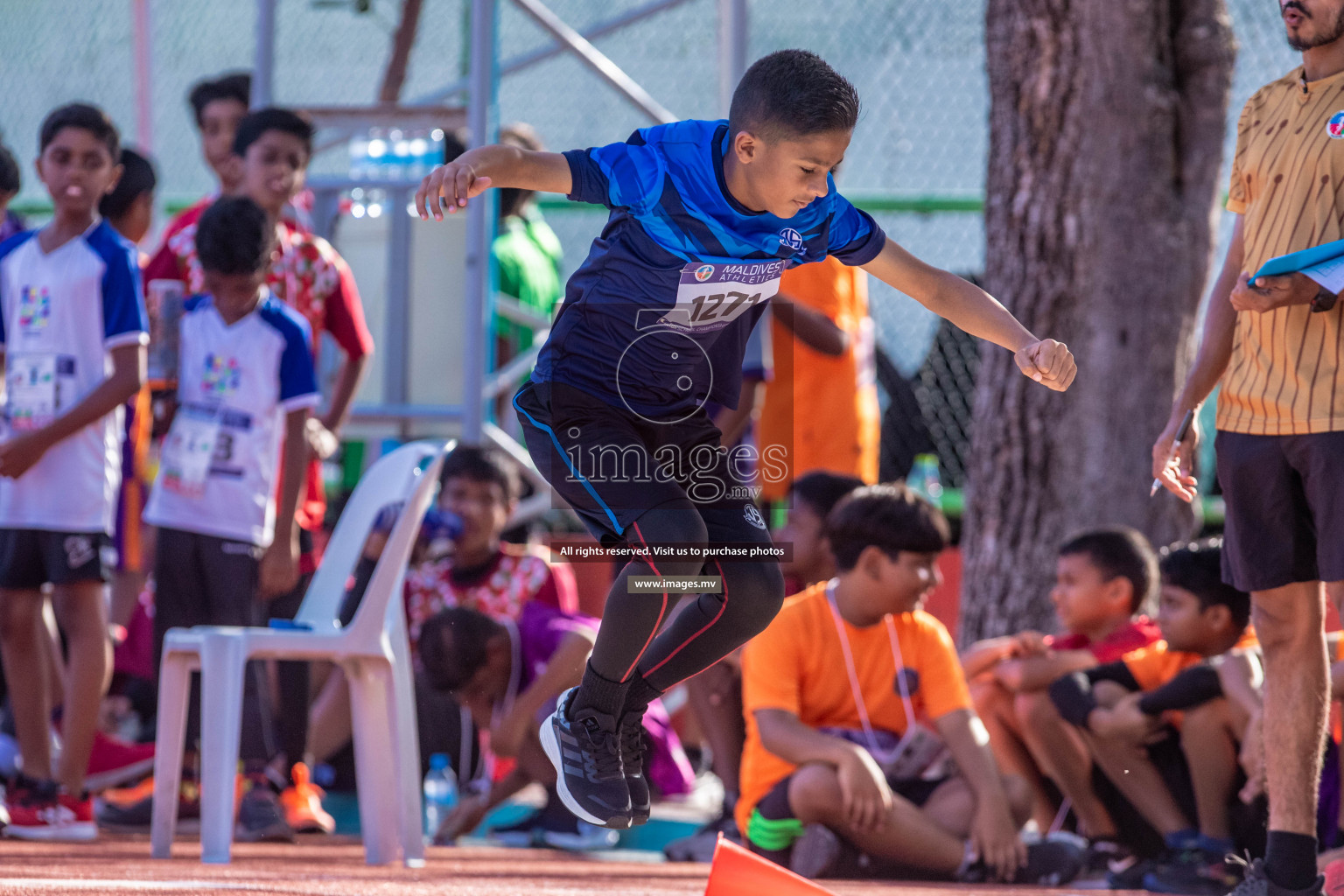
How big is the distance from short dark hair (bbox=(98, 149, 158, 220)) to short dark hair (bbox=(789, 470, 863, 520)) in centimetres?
284

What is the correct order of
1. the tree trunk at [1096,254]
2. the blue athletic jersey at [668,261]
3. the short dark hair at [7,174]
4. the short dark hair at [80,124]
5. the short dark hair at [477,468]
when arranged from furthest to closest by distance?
the tree trunk at [1096,254]
the short dark hair at [7,174]
the short dark hair at [477,468]
the short dark hair at [80,124]
the blue athletic jersey at [668,261]

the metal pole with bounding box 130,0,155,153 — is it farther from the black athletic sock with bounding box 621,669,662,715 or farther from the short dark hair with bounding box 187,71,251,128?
the black athletic sock with bounding box 621,669,662,715

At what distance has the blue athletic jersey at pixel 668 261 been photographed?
2.94 m

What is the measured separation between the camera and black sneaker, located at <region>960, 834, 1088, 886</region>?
416 cm

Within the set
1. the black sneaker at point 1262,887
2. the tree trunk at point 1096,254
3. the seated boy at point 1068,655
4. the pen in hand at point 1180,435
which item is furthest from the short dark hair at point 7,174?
the black sneaker at point 1262,887

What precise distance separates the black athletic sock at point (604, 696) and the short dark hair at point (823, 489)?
198cm

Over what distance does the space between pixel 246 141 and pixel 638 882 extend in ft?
9.79

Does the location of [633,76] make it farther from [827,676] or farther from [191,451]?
[827,676]

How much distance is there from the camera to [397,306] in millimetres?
6051

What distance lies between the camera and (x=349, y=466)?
7074 mm

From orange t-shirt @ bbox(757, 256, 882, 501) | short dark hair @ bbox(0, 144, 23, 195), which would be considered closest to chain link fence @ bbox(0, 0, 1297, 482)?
orange t-shirt @ bbox(757, 256, 882, 501)

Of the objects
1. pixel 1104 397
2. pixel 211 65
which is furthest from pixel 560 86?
pixel 1104 397

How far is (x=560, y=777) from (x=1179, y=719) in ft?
7.19

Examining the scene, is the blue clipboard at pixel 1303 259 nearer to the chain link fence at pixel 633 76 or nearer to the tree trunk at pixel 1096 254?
the tree trunk at pixel 1096 254
